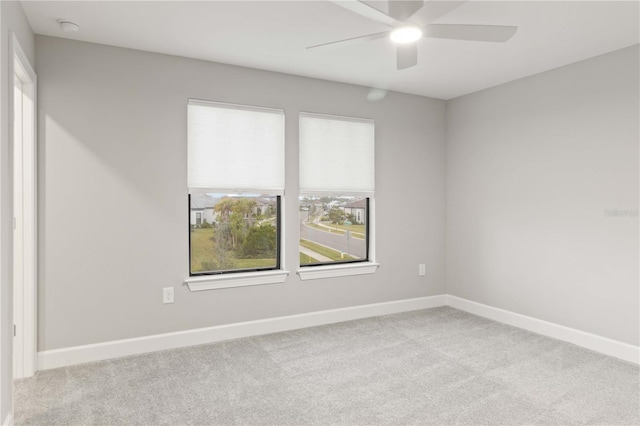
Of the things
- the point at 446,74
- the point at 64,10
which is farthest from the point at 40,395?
the point at 446,74

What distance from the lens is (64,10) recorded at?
2.65 metres

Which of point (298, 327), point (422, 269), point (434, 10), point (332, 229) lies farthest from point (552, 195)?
point (298, 327)

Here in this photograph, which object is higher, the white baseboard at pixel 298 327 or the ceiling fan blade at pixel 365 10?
the ceiling fan blade at pixel 365 10

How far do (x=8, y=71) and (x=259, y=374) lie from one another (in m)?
2.41

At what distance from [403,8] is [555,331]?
3.20 meters

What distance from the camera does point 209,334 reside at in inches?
142

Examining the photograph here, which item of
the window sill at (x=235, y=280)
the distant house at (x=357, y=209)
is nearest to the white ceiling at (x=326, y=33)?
the distant house at (x=357, y=209)

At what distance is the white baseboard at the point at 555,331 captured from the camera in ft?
10.8

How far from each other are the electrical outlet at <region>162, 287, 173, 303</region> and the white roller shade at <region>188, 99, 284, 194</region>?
2.83 ft

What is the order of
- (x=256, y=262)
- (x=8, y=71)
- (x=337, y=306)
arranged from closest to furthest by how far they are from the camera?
(x=8, y=71)
(x=256, y=262)
(x=337, y=306)

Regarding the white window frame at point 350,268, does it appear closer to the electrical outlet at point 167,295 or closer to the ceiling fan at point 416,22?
the electrical outlet at point 167,295

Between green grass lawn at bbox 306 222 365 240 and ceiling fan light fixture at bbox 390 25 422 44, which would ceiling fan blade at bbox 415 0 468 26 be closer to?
ceiling fan light fixture at bbox 390 25 422 44

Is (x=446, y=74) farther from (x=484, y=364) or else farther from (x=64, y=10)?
(x=64, y=10)

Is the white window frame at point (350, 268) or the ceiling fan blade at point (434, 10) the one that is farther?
the white window frame at point (350, 268)
